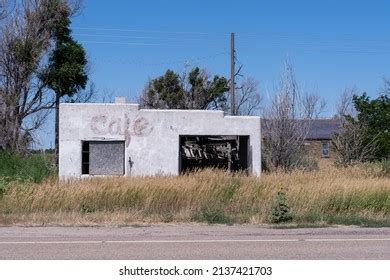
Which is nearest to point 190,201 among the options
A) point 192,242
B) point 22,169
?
point 192,242

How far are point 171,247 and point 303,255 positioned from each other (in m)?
2.39

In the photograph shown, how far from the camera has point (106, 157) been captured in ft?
82.0

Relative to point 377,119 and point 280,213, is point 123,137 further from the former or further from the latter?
point 377,119

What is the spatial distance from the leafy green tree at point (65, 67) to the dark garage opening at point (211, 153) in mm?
7608

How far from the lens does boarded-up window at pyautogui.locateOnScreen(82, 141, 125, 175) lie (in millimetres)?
24953

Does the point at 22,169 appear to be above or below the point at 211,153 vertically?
below

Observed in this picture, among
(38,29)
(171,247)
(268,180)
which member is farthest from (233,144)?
(171,247)

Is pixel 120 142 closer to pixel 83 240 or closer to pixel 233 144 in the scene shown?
pixel 233 144

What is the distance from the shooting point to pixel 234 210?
1789 centimetres

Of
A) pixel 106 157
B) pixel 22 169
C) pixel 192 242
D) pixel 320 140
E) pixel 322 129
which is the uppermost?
pixel 322 129

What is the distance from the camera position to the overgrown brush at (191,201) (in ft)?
53.6

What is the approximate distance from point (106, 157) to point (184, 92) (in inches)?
955

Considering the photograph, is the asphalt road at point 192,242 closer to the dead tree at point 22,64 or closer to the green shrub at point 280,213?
the green shrub at point 280,213

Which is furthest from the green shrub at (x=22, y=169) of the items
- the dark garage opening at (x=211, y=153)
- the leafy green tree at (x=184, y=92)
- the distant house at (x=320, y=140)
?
the distant house at (x=320, y=140)
